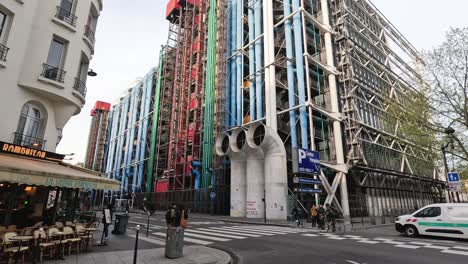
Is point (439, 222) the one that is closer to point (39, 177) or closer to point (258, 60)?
point (39, 177)

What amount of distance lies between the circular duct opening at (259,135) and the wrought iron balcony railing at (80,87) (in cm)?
1783

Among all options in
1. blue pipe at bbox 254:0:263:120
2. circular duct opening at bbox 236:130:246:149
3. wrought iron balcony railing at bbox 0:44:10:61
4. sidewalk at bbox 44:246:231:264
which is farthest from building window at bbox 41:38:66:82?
blue pipe at bbox 254:0:263:120

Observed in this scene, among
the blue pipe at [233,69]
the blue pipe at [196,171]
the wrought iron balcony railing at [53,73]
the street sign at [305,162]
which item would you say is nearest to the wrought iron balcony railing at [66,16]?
the wrought iron balcony railing at [53,73]

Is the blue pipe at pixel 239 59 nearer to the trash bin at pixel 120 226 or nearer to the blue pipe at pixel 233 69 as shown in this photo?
the blue pipe at pixel 233 69

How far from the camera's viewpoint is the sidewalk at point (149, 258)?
25.1 feet

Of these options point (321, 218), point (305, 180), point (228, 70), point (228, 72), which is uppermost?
point (228, 70)

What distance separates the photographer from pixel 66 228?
881 cm

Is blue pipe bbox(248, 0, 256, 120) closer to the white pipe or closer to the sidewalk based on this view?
the white pipe

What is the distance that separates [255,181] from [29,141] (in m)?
20.5

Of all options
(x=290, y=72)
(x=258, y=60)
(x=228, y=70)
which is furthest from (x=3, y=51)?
(x=228, y=70)

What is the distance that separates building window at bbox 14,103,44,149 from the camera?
38.8 feet

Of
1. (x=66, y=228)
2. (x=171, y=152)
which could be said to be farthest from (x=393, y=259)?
(x=171, y=152)

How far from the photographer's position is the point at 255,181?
2833 centimetres

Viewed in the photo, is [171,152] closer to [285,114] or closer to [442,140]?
[285,114]
